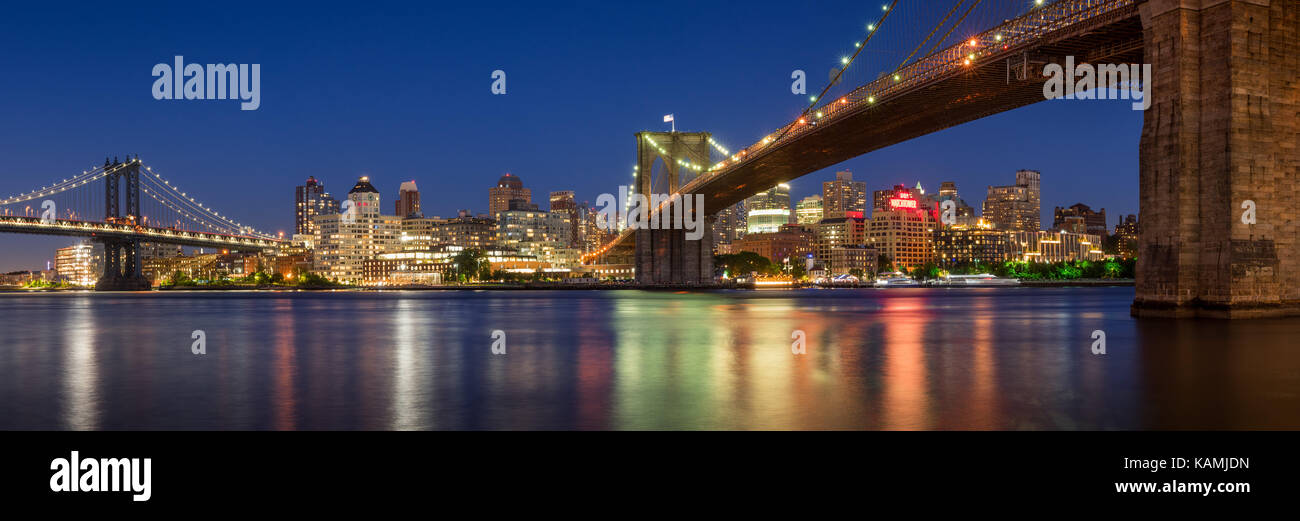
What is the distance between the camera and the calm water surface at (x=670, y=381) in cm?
1015

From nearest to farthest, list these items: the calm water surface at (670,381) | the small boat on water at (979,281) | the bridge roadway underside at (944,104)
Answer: the calm water surface at (670,381) → the bridge roadway underside at (944,104) → the small boat on water at (979,281)

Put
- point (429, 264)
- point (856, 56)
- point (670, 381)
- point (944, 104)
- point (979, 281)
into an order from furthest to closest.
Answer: point (429, 264)
point (979, 281)
point (856, 56)
point (944, 104)
point (670, 381)

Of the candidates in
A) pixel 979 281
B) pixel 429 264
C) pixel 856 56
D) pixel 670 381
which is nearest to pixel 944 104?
pixel 856 56

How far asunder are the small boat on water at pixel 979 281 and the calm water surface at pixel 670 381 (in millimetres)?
120422

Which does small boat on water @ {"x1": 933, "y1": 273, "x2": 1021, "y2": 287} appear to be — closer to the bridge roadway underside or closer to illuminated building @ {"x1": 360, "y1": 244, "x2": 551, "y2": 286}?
the bridge roadway underside

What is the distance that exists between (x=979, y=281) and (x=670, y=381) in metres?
144

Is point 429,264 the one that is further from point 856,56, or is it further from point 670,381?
point 670,381

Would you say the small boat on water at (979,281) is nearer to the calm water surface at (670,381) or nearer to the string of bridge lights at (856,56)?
the string of bridge lights at (856,56)

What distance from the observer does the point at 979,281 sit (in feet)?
478

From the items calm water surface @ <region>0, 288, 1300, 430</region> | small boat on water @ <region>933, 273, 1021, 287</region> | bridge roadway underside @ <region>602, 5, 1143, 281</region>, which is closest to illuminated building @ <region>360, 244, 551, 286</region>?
small boat on water @ <region>933, 273, 1021, 287</region>

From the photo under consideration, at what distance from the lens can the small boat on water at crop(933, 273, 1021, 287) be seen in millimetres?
137375

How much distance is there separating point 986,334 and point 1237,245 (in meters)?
7.40

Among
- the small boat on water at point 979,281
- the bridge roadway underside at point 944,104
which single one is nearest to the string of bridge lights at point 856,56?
the bridge roadway underside at point 944,104
